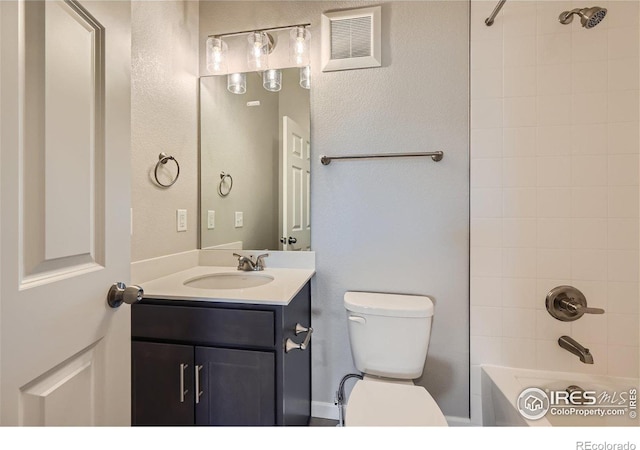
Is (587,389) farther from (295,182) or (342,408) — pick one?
(295,182)

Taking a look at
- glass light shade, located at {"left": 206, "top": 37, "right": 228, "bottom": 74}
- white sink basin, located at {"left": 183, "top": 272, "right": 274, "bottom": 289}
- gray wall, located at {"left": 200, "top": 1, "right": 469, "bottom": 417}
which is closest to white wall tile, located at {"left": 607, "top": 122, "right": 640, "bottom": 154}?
gray wall, located at {"left": 200, "top": 1, "right": 469, "bottom": 417}

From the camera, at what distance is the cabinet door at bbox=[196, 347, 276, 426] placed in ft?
3.35

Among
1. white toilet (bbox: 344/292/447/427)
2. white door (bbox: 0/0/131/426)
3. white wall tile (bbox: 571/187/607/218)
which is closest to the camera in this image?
white door (bbox: 0/0/131/426)

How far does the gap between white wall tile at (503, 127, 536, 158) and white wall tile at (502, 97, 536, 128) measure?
26 millimetres

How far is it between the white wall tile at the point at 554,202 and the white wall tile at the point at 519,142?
7.7 inches

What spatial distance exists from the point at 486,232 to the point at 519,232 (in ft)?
0.48

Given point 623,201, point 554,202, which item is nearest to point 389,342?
point 554,202

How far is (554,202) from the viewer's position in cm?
131

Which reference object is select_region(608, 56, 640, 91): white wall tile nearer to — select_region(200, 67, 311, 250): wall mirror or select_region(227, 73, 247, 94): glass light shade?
select_region(200, 67, 311, 250): wall mirror

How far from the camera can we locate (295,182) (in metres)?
1.56

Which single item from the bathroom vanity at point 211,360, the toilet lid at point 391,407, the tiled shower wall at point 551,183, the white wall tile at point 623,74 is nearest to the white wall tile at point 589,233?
the tiled shower wall at point 551,183

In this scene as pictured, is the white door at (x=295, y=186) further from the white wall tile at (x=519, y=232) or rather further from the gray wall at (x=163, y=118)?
the white wall tile at (x=519, y=232)

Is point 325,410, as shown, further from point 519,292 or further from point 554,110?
point 554,110
